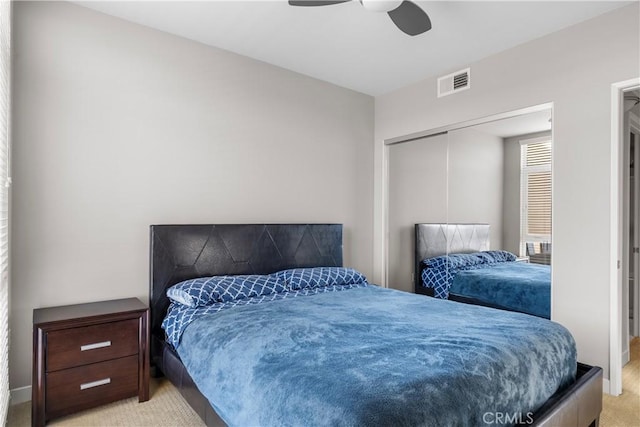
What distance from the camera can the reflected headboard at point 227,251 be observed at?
282 centimetres

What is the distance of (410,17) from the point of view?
2.38m

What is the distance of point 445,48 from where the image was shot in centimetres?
328

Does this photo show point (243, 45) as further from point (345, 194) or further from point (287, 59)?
point (345, 194)

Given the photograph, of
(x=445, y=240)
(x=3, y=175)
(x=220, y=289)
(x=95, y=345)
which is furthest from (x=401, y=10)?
(x=95, y=345)

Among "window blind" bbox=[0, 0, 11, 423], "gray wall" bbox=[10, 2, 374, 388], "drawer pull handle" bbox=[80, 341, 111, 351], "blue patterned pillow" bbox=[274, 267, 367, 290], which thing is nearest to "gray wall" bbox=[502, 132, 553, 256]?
"blue patterned pillow" bbox=[274, 267, 367, 290]

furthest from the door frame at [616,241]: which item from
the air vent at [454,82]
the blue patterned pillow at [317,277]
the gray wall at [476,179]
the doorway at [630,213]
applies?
the blue patterned pillow at [317,277]

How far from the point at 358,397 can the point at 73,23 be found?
3048mm

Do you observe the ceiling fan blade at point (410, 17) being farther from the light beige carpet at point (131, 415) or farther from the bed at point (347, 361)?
the light beige carpet at point (131, 415)

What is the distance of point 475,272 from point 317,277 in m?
1.53

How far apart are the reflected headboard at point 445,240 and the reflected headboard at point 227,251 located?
2.89 feet

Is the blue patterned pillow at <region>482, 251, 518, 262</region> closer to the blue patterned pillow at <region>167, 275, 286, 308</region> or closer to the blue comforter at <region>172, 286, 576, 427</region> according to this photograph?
the blue comforter at <region>172, 286, 576, 427</region>

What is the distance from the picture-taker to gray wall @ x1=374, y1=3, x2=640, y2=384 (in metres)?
2.65

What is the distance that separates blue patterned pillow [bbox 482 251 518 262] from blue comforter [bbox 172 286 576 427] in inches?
44.8

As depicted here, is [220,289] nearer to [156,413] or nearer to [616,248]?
[156,413]
